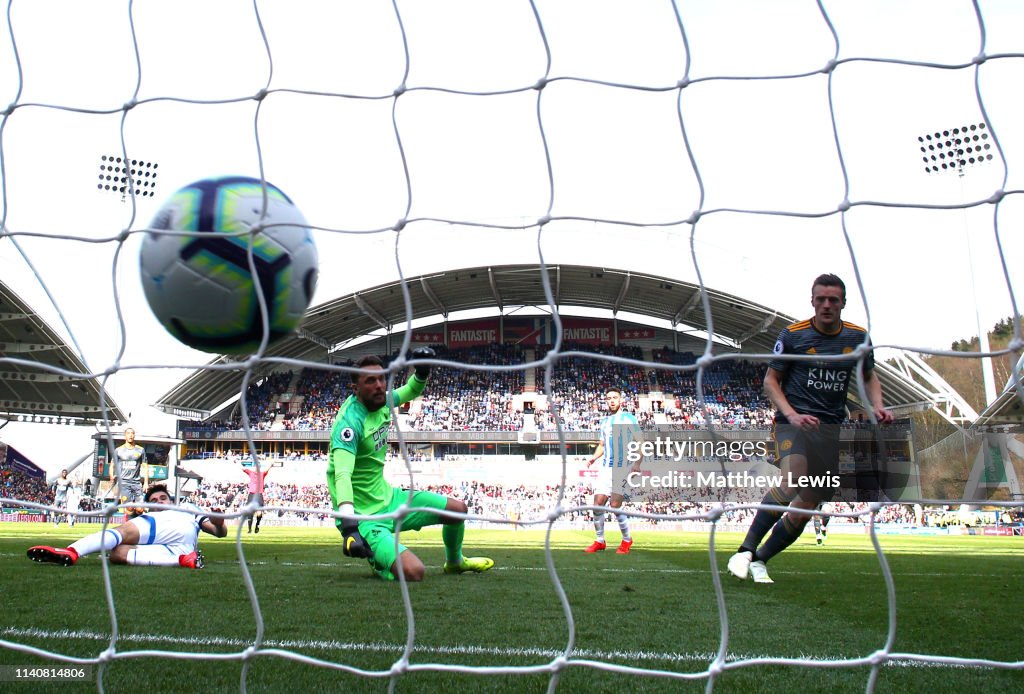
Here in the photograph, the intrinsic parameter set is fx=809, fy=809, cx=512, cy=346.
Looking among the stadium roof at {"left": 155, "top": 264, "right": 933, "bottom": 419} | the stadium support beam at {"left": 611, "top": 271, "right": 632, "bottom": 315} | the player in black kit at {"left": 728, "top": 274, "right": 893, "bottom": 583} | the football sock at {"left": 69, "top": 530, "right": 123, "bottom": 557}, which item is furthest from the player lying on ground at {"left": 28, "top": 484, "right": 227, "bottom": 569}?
the stadium support beam at {"left": 611, "top": 271, "right": 632, "bottom": 315}

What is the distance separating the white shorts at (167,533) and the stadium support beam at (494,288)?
2480cm

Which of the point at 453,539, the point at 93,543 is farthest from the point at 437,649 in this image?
the point at 93,543

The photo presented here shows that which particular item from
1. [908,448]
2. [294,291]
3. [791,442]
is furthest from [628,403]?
[294,291]

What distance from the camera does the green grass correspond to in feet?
7.81

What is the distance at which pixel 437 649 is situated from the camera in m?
2.77

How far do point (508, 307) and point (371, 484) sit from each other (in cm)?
3163

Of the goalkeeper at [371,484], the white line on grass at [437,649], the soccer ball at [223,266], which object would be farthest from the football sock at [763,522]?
the soccer ball at [223,266]

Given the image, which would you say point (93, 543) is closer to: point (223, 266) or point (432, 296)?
point (223, 266)

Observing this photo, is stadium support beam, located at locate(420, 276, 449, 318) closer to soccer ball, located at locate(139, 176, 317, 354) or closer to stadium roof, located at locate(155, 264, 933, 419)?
stadium roof, located at locate(155, 264, 933, 419)

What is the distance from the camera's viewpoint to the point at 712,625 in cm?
332

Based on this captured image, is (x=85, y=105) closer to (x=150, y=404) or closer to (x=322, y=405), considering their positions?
(x=322, y=405)

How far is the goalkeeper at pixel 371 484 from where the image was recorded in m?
4.55

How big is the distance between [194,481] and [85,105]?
2964 centimetres

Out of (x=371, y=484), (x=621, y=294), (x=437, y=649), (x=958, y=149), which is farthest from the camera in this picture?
(x=621, y=294)
